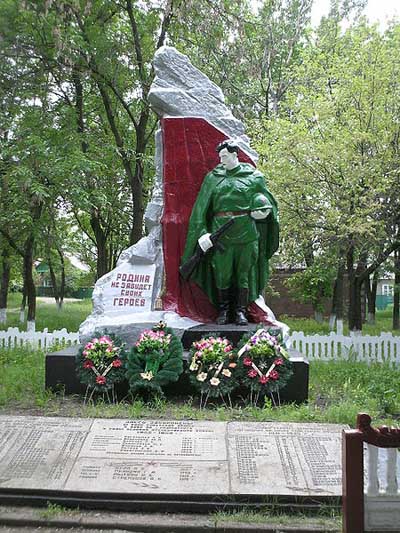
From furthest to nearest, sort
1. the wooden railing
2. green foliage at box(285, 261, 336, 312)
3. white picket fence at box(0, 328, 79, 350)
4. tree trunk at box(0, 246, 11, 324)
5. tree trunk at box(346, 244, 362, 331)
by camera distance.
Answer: green foliage at box(285, 261, 336, 312) < tree trunk at box(0, 246, 11, 324) < tree trunk at box(346, 244, 362, 331) < white picket fence at box(0, 328, 79, 350) < the wooden railing

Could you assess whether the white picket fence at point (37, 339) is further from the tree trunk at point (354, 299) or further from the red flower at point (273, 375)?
the tree trunk at point (354, 299)

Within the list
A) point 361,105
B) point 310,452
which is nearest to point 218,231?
point 310,452

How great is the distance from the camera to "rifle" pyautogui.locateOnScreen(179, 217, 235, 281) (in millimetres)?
6410

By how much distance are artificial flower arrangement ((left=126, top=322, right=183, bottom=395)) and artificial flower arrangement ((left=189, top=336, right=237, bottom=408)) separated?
181 mm

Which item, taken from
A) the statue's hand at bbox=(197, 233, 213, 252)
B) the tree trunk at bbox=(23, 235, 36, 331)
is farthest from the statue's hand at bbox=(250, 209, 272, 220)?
the tree trunk at bbox=(23, 235, 36, 331)

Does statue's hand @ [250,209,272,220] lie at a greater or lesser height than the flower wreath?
greater

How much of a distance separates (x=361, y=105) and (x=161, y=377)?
23.0 ft

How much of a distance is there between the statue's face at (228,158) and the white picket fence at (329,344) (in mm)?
4228

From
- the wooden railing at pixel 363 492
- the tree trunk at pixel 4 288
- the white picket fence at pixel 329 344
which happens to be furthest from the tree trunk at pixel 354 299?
the tree trunk at pixel 4 288

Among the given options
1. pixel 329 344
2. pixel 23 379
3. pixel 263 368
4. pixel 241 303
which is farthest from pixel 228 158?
pixel 329 344

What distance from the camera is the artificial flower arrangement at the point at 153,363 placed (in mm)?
5543

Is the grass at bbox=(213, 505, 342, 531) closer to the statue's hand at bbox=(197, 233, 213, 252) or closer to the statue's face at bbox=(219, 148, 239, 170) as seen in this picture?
the statue's hand at bbox=(197, 233, 213, 252)

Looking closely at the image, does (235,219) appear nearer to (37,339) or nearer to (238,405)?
(238,405)

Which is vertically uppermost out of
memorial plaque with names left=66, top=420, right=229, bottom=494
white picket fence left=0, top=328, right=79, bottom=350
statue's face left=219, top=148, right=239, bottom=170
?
statue's face left=219, top=148, right=239, bottom=170
